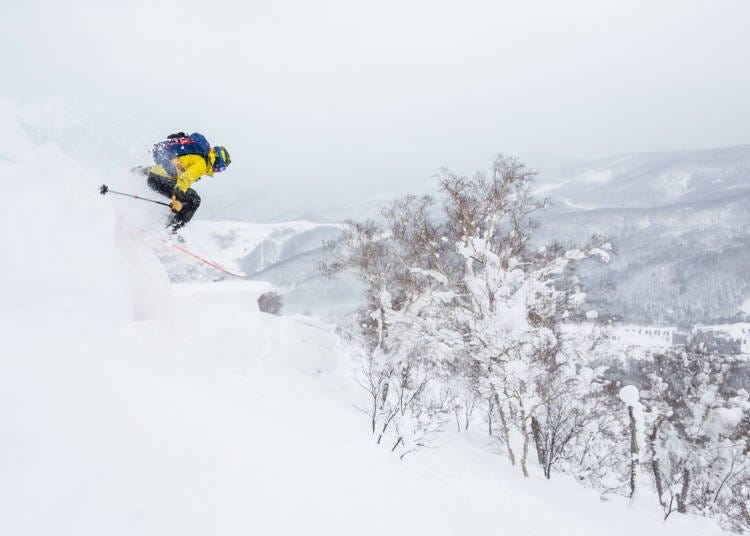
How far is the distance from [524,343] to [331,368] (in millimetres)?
13606

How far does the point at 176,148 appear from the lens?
19.9 ft

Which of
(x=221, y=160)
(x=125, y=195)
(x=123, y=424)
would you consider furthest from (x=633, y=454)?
(x=125, y=195)

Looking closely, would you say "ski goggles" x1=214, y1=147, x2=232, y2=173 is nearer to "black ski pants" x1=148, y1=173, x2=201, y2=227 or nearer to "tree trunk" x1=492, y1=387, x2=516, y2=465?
"black ski pants" x1=148, y1=173, x2=201, y2=227

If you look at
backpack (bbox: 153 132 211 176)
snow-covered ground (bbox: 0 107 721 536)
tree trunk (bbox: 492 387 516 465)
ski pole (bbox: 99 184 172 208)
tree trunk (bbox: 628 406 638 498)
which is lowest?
tree trunk (bbox: 628 406 638 498)

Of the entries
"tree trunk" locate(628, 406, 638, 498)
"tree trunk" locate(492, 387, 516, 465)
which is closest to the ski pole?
"tree trunk" locate(492, 387, 516, 465)

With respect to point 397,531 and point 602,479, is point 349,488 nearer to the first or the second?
point 397,531

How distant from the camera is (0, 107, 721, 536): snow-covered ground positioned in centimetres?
180

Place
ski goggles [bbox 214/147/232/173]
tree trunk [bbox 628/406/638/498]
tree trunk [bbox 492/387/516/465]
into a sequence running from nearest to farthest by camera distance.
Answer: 1. ski goggles [bbox 214/147/232/173]
2. tree trunk [bbox 492/387/516/465]
3. tree trunk [bbox 628/406/638/498]

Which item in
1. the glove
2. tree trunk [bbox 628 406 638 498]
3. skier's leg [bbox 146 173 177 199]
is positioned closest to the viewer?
the glove

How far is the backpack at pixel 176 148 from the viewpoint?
6.07 meters

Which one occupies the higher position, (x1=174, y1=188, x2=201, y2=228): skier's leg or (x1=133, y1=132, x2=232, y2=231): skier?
(x1=133, y1=132, x2=232, y2=231): skier

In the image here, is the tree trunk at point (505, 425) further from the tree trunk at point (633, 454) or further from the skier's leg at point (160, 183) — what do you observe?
the skier's leg at point (160, 183)

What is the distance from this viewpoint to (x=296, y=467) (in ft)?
8.77

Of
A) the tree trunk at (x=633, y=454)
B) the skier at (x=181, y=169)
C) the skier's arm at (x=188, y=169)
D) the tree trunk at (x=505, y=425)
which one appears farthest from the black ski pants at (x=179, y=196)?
the tree trunk at (x=633, y=454)
